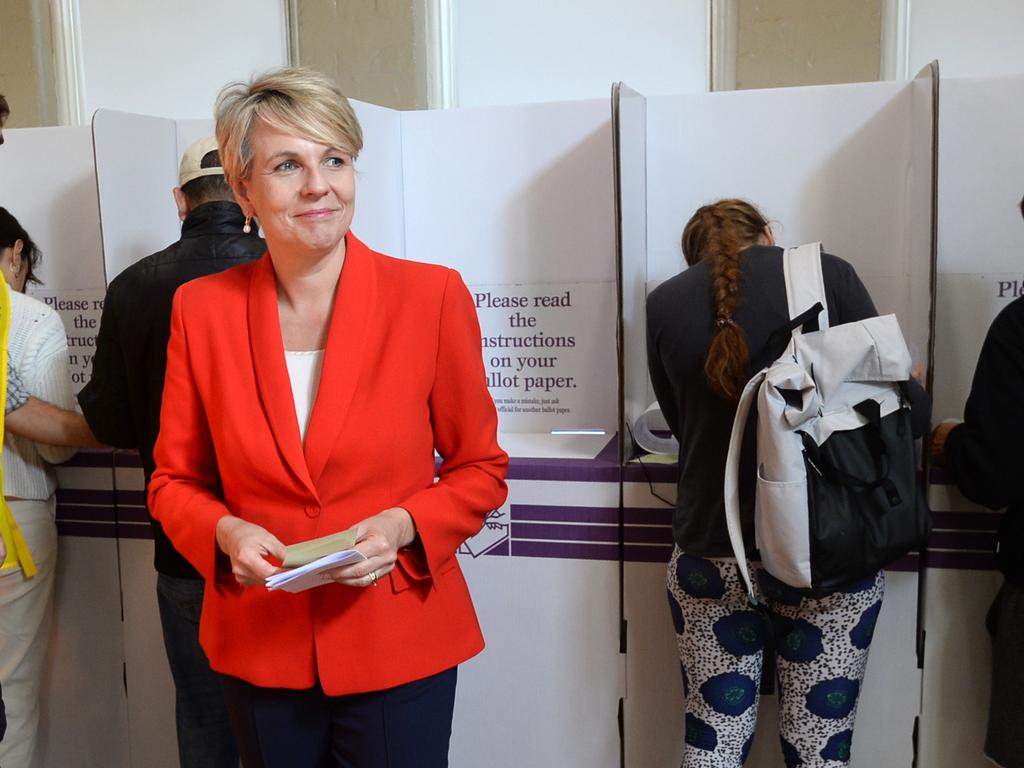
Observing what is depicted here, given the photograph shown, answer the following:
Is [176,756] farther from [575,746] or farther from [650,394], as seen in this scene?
[650,394]

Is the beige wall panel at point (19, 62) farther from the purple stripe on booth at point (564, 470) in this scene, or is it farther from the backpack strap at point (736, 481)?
the backpack strap at point (736, 481)

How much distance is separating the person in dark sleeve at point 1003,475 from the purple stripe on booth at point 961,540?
0.69ft

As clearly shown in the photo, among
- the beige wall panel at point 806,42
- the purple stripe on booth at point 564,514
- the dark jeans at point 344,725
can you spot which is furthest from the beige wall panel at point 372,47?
the dark jeans at point 344,725

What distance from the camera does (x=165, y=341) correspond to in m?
1.95

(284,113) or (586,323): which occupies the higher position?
(284,113)

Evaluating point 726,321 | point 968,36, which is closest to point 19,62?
point 968,36

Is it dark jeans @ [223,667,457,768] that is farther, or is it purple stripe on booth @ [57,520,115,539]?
purple stripe on booth @ [57,520,115,539]

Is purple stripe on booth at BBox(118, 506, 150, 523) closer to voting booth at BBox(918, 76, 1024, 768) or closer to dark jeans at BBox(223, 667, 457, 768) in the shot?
dark jeans at BBox(223, 667, 457, 768)

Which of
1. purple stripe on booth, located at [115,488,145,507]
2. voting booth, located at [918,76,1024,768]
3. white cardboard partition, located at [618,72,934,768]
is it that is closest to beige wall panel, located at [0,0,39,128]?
purple stripe on booth, located at [115,488,145,507]

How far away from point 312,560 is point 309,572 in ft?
0.10

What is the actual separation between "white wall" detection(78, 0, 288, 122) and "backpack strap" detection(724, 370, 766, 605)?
3.36m

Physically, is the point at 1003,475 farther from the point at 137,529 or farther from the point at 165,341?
the point at 137,529

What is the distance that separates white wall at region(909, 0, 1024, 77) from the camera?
355 cm

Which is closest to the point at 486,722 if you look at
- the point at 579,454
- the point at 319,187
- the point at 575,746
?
the point at 575,746
